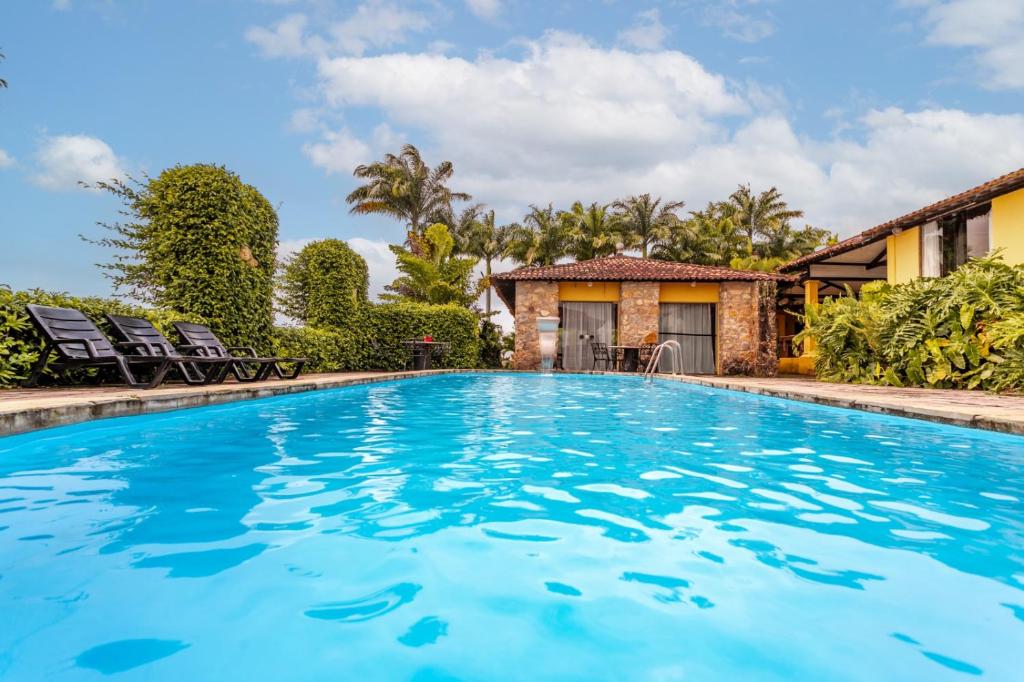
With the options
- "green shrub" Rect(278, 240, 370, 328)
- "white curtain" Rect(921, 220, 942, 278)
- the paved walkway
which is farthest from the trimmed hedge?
"white curtain" Rect(921, 220, 942, 278)

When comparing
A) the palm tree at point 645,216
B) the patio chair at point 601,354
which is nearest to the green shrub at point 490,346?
the patio chair at point 601,354

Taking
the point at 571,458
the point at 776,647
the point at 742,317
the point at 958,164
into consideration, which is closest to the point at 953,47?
the point at 958,164

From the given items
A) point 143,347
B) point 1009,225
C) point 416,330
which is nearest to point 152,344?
point 143,347

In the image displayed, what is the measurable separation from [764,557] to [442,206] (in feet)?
104

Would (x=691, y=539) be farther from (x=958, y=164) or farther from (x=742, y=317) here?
(x=958, y=164)

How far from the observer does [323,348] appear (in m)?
13.6

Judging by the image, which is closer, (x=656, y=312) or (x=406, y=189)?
(x=656, y=312)

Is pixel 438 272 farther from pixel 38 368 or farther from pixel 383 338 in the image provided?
pixel 38 368

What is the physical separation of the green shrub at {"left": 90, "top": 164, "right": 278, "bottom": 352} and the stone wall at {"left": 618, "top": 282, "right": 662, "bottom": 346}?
11926 mm

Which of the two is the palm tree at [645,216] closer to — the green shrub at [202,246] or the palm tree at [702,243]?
the palm tree at [702,243]

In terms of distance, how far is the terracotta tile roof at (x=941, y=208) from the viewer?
1005 centimetres

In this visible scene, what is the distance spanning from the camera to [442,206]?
32312 millimetres

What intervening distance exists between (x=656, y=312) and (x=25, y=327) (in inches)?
637

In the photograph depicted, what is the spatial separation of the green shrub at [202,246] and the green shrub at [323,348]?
1.31 metres
